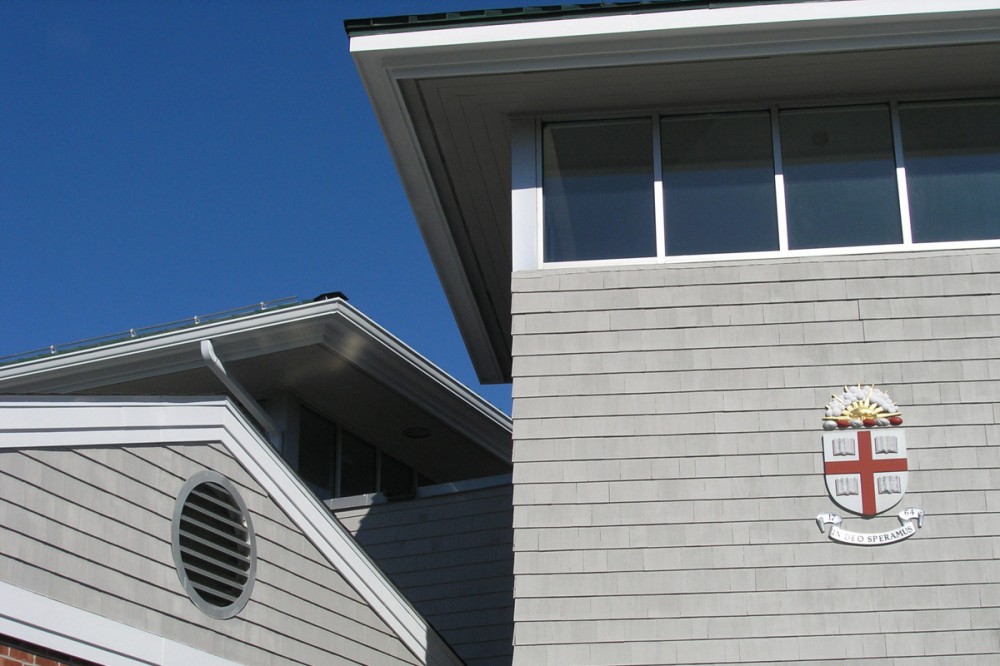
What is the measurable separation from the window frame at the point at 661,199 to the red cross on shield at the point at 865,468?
4.56ft

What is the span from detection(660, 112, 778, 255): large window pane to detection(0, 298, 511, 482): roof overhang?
4701 mm

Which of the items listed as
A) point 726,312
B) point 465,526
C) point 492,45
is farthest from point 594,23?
point 465,526

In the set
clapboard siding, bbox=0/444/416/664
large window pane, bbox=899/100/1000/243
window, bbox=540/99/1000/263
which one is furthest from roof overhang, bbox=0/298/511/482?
large window pane, bbox=899/100/1000/243

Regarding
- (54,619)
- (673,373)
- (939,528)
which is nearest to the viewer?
(54,619)

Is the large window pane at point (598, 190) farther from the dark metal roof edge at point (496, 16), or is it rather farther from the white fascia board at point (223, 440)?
the white fascia board at point (223, 440)

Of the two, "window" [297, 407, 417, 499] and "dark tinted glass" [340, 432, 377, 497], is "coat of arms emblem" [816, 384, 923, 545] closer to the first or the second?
"window" [297, 407, 417, 499]

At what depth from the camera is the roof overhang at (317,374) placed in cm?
1321

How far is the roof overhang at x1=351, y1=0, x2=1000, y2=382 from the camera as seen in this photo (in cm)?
930

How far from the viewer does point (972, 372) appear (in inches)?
364

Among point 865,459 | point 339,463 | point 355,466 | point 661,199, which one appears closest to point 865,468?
point 865,459

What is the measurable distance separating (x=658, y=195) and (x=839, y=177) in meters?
1.32

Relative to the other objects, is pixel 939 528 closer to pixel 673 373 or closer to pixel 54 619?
Answer: pixel 673 373

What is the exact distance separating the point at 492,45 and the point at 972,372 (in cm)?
404

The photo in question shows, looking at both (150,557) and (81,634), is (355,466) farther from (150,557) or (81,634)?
(81,634)
